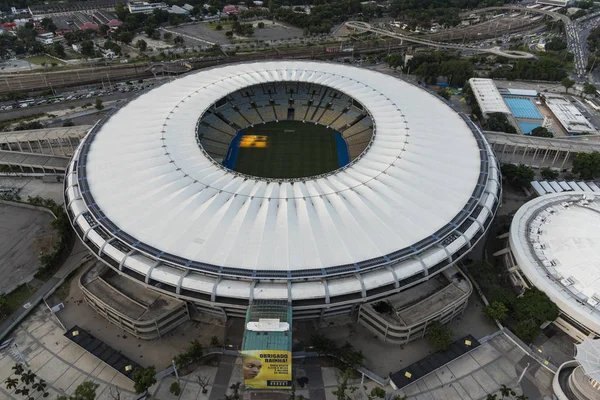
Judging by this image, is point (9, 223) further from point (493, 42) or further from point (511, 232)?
point (493, 42)

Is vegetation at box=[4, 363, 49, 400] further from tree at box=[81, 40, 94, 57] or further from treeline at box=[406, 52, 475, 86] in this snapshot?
tree at box=[81, 40, 94, 57]

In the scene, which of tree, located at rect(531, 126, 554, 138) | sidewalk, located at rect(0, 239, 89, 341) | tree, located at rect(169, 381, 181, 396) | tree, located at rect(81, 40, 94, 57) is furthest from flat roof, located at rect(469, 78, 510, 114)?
tree, located at rect(81, 40, 94, 57)

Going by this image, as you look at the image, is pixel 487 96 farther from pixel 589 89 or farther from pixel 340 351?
pixel 340 351

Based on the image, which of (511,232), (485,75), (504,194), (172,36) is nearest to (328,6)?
(172,36)

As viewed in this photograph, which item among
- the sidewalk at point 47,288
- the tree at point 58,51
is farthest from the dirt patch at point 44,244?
the tree at point 58,51

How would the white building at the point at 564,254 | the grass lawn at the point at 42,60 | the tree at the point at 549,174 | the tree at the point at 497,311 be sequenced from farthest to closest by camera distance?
the grass lawn at the point at 42,60
the tree at the point at 549,174
the tree at the point at 497,311
the white building at the point at 564,254

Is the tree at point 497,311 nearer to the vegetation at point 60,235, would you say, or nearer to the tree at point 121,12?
the vegetation at point 60,235
